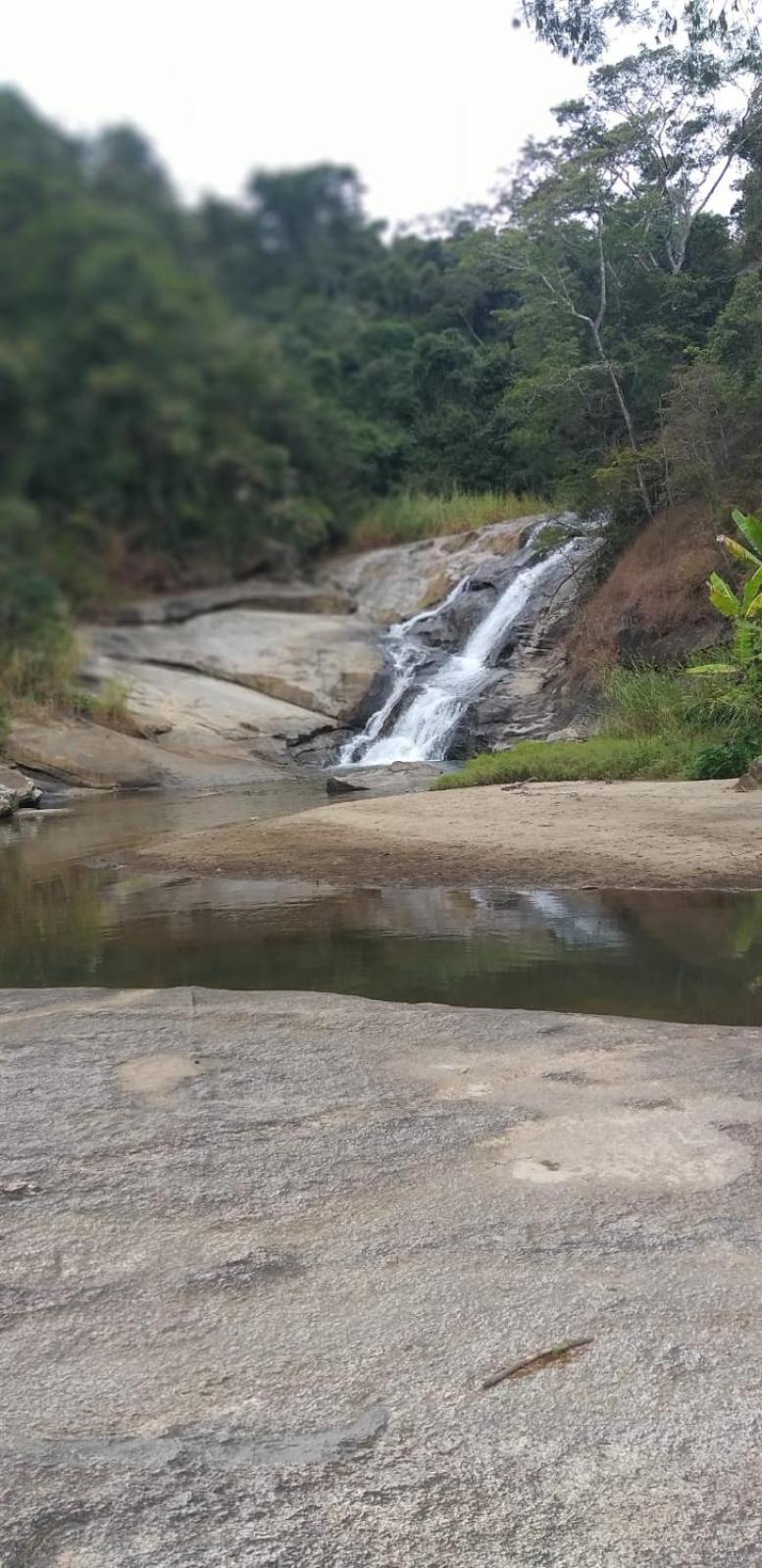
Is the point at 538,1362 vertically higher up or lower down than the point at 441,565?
lower down

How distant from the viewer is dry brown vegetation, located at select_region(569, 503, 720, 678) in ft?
67.6

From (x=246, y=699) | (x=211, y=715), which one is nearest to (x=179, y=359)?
(x=211, y=715)

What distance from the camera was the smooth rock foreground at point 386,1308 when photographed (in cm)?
254

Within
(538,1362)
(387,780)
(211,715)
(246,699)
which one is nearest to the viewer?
(538,1362)

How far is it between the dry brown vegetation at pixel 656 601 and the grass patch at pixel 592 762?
14.2 ft

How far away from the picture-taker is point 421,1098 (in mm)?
4984

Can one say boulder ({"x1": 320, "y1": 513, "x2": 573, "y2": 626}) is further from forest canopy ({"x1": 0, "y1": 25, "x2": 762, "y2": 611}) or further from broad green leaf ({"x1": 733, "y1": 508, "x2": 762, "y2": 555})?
forest canopy ({"x1": 0, "y1": 25, "x2": 762, "y2": 611})

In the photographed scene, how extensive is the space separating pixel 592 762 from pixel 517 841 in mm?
3685

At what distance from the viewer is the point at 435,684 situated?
A: 81.8 ft

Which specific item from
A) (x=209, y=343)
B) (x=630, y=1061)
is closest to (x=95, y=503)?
(x=209, y=343)

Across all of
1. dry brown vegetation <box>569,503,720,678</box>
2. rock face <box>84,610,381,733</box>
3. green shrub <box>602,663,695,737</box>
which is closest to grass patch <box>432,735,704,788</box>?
green shrub <box>602,663,695,737</box>

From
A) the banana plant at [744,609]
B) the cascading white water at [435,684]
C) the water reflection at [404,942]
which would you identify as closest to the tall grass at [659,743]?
the banana plant at [744,609]

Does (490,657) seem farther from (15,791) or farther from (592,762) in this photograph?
(15,791)

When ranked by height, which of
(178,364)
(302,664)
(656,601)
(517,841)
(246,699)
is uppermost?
(178,364)
